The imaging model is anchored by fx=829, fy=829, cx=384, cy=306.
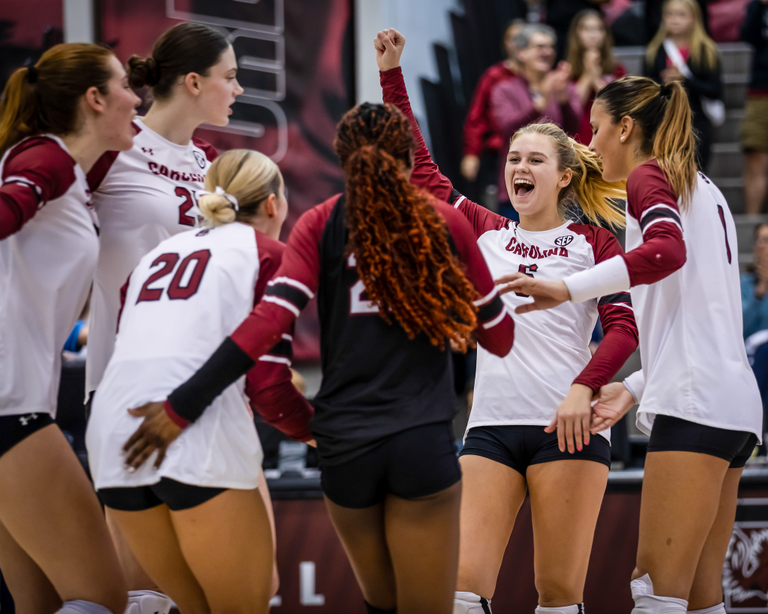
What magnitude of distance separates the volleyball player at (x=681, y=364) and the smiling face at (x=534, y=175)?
443mm

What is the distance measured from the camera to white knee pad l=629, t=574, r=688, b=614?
94.6 inches

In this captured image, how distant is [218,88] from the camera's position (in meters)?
2.97

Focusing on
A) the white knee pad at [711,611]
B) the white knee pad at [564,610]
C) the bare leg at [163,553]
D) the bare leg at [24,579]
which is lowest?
the white knee pad at [564,610]

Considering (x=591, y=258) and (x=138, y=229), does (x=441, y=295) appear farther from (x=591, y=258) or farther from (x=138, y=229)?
(x=138, y=229)

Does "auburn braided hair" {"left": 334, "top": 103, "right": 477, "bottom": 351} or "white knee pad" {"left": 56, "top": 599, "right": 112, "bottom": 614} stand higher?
"auburn braided hair" {"left": 334, "top": 103, "right": 477, "bottom": 351}

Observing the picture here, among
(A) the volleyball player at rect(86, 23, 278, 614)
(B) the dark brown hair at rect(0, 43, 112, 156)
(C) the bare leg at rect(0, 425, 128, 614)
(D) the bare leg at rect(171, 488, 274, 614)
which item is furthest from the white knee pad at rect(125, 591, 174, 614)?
(B) the dark brown hair at rect(0, 43, 112, 156)

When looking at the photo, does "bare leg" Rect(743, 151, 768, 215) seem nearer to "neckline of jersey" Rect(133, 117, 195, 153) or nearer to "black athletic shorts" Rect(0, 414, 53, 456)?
"neckline of jersey" Rect(133, 117, 195, 153)

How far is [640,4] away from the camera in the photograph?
8.19 metres

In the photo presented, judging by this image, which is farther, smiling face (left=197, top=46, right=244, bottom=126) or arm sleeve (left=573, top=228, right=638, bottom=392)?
smiling face (left=197, top=46, right=244, bottom=126)

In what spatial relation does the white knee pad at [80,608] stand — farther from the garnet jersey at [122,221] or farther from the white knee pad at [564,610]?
the white knee pad at [564,610]

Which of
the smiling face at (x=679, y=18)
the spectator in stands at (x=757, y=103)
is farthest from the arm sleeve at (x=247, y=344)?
the spectator in stands at (x=757, y=103)

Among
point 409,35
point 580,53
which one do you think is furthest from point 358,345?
point 409,35

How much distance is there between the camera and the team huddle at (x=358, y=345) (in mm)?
2084

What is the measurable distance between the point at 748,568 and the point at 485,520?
2470 mm
